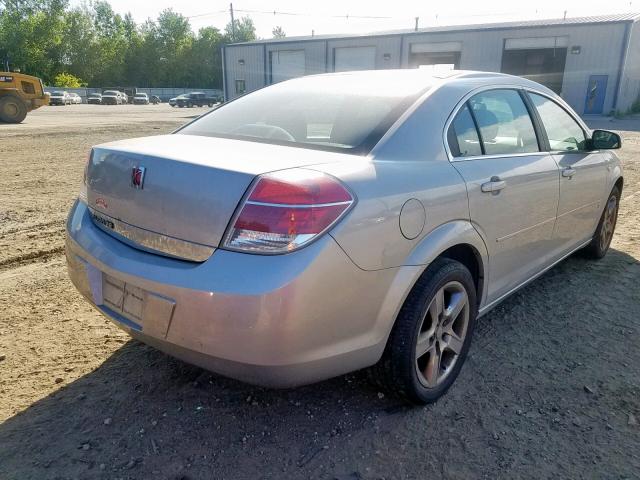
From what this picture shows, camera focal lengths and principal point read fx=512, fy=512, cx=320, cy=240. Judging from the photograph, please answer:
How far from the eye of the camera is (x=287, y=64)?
4059 cm

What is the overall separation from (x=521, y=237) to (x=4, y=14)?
88927 mm

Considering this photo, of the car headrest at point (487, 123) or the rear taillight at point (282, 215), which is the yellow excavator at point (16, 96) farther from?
the rear taillight at point (282, 215)

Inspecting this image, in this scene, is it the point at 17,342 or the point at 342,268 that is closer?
the point at 342,268

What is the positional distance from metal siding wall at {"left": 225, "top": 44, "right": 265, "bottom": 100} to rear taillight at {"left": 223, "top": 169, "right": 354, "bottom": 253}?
41.2 metres

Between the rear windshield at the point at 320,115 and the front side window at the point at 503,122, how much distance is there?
0.45m

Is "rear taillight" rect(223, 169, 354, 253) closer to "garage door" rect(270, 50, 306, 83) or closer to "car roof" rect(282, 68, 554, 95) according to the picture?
"car roof" rect(282, 68, 554, 95)

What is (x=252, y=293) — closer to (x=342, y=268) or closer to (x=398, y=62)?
(x=342, y=268)

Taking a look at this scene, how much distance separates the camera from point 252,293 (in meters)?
1.83

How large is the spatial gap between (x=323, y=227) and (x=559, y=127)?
2.66 metres

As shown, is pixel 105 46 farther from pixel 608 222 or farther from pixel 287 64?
pixel 608 222

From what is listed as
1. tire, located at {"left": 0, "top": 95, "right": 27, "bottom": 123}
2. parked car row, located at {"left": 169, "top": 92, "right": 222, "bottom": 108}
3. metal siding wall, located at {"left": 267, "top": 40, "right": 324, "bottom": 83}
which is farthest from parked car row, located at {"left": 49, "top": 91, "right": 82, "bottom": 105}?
tire, located at {"left": 0, "top": 95, "right": 27, "bottom": 123}

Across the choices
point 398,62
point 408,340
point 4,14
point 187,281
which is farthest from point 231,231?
point 4,14

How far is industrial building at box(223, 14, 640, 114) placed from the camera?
29875 millimetres

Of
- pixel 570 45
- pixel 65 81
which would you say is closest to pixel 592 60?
pixel 570 45
